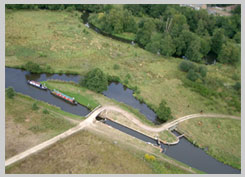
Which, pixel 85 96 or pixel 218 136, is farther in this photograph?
pixel 85 96

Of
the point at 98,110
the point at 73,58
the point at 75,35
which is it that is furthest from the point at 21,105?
the point at 75,35

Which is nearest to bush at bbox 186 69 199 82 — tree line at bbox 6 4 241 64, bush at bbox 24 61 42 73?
tree line at bbox 6 4 241 64

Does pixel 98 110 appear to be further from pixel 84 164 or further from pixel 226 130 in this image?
pixel 226 130

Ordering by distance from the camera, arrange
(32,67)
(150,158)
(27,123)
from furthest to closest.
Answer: (32,67), (27,123), (150,158)

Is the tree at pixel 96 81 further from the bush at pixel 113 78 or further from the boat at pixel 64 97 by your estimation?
the bush at pixel 113 78

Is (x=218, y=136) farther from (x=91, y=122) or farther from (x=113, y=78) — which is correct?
(x=113, y=78)

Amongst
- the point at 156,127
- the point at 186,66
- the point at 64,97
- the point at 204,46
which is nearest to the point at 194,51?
the point at 204,46

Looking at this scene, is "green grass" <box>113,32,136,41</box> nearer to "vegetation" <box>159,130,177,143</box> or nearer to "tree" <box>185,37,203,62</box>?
"tree" <box>185,37,203,62</box>
